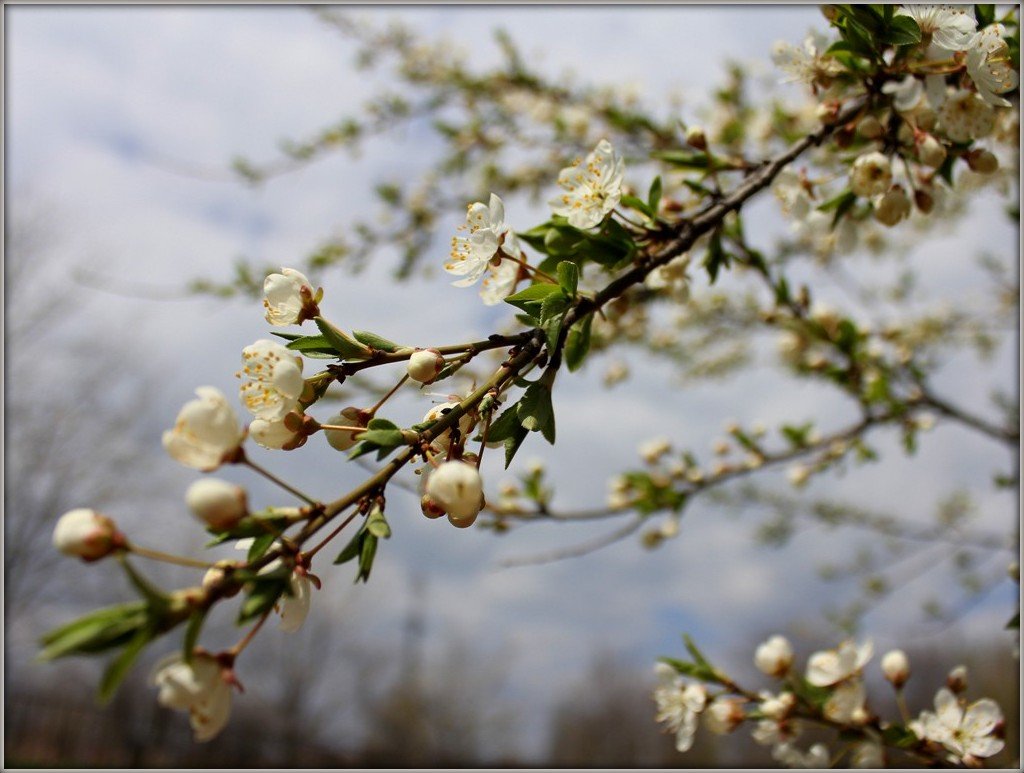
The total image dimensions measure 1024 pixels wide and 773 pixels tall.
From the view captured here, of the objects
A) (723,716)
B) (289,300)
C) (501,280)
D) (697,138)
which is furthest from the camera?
(723,716)

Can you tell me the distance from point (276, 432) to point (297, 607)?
0.56ft

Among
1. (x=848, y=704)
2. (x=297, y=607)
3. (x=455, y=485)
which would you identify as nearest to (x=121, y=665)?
(x=297, y=607)

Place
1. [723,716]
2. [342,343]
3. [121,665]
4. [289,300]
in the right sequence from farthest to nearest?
[723,716] < [289,300] < [342,343] < [121,665]

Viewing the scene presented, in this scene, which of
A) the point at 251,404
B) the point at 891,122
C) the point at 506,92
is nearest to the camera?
the point at 251,404

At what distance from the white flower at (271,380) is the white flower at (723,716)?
1.03 m

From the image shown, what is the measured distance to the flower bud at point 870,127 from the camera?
108 cm

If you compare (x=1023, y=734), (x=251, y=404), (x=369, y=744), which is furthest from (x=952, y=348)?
(x=369, y=744)

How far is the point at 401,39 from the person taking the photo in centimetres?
379

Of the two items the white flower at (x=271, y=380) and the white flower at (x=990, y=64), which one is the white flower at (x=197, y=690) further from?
the white flower at (x=990, y=64)

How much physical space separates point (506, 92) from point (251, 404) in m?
3.05

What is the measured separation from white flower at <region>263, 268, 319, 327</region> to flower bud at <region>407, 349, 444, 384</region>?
20 cm

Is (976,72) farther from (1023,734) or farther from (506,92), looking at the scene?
(506,92)

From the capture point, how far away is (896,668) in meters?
1.37

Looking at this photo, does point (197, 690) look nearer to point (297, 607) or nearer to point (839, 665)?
point (297, 607)
